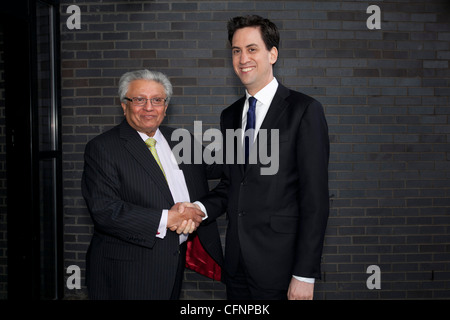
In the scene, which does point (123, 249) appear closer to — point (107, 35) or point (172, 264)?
point (172, 264)

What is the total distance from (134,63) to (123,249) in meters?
2.52

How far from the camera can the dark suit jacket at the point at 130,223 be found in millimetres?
2307

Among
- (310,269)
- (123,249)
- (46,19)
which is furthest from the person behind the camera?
(46,19)

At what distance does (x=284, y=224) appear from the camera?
219 centimetres

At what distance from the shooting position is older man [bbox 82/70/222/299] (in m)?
2.31

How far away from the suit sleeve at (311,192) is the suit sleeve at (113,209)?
883 millimetres

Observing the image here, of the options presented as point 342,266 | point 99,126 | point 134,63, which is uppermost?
point 134,63

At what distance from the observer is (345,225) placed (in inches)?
170

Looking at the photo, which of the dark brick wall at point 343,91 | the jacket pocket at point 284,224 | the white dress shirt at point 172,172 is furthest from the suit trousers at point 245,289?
the dark brick wall at point 343,91

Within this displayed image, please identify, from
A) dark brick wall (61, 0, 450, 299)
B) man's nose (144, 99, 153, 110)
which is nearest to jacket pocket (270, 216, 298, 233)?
man's nose (144, 99, 153, 110)

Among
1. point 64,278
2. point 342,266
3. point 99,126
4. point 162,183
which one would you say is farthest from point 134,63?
point 342,266

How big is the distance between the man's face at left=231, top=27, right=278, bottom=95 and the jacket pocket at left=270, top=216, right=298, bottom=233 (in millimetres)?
835

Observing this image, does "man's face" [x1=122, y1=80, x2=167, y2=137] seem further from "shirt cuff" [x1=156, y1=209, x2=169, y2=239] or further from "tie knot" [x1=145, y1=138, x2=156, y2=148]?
"shirt cuff" [x1=156, y1=209, x2=169, y2=239]

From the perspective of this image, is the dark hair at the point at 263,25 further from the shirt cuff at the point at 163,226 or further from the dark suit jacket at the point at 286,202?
the shirt cuff at the point at 163,226
